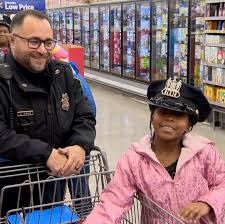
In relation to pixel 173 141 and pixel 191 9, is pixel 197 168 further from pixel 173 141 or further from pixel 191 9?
pixel 191 9

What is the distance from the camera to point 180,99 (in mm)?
1730

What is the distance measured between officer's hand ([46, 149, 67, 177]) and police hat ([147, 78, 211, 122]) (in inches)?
18.2

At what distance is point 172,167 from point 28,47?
0.82 meters

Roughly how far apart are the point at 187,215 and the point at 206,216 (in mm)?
149

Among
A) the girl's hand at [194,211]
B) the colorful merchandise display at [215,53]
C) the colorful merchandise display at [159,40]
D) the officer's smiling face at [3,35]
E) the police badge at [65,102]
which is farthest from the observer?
the colorful merchandise display at [159,40]

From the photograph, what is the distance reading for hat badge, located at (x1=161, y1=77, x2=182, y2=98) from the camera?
5.68 ft

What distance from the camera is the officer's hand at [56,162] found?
1.87 m

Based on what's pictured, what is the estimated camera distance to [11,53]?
205 centimetres

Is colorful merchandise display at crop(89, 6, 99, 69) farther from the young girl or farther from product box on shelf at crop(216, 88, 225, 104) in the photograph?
the young girl

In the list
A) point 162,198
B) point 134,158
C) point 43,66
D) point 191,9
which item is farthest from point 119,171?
point 191,9

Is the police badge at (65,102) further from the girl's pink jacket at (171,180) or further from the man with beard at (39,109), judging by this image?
the girl's pink jacket at (171,180)

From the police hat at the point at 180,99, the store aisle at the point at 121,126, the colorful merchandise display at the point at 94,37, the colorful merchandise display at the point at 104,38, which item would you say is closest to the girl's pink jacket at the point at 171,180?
the police hat at the point at 180,99

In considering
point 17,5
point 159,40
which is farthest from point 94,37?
point 17,5

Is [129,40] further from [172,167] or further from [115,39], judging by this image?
[172,167]
